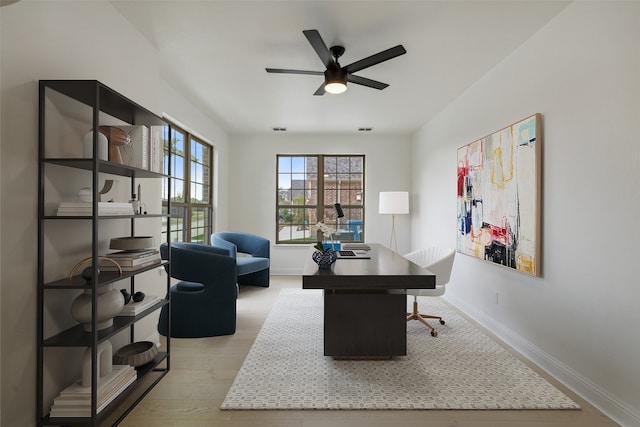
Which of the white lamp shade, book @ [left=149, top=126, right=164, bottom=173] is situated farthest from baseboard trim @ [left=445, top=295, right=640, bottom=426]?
book @ [left=149, top=126, right=164, bottom=173]

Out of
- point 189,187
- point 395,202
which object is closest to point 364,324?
point 189,187

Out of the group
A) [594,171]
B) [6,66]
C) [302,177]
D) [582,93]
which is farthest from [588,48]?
[302,177]

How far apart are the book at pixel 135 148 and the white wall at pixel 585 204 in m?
2.85

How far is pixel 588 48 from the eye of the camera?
2.12 meters

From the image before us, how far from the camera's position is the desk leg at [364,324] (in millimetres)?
2520

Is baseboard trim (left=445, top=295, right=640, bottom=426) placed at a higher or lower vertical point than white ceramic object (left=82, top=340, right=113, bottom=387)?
lower

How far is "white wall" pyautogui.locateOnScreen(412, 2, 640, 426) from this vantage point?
184 cm

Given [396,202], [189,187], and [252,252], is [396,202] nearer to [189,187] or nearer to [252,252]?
[252,252]

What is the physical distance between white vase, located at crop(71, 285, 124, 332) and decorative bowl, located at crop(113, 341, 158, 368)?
0.35m

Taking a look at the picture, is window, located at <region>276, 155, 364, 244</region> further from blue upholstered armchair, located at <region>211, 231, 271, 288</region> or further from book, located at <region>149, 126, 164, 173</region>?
book, located at <region>149, 126, 164, 173</region>

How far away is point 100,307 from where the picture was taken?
178 centimetres

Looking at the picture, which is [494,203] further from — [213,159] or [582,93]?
[213,159]

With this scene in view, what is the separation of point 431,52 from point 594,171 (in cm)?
162

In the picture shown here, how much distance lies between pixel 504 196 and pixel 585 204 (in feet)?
2.85
